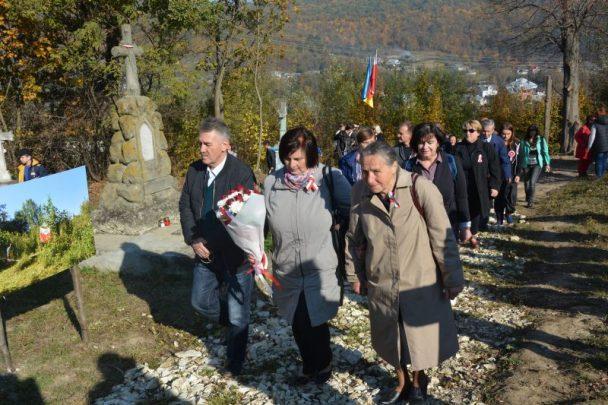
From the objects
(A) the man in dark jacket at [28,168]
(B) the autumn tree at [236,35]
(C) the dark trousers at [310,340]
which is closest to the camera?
(C) the dark trousers at [310,340]

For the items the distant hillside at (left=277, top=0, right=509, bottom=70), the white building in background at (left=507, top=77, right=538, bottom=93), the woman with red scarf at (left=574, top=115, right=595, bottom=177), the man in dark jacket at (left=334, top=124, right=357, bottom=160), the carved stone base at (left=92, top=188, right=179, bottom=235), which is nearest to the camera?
the carved stone base at (left=92, top=188, right=179, bottom=235)

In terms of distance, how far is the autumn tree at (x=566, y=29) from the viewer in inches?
792

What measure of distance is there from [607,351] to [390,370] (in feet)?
5.57

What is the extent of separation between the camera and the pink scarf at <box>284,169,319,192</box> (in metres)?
3.32

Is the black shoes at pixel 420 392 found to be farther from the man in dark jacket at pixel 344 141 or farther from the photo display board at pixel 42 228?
the man in dark jacket at pixel 344 141

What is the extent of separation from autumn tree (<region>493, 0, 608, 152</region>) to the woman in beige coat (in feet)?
67.0

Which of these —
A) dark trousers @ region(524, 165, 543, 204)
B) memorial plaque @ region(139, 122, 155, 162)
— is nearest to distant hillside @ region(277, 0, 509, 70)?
dark trousers @ region(524, 165, 543, 204)

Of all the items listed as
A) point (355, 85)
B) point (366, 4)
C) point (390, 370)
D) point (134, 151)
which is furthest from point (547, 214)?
point (366, 4)

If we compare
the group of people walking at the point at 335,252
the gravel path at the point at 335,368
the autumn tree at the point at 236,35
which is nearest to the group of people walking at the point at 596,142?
the gravel path at the point at 335,368

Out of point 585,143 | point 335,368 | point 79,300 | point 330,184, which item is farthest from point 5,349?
point 585,143

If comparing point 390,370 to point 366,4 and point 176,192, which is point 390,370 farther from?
point 366,4

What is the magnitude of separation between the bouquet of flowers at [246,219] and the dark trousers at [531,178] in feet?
24.5

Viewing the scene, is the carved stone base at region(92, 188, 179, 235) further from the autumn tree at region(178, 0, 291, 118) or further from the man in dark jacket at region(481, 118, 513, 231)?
the autumn tree at region(178, 0, 291, 118)

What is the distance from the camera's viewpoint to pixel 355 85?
41.0 meters
